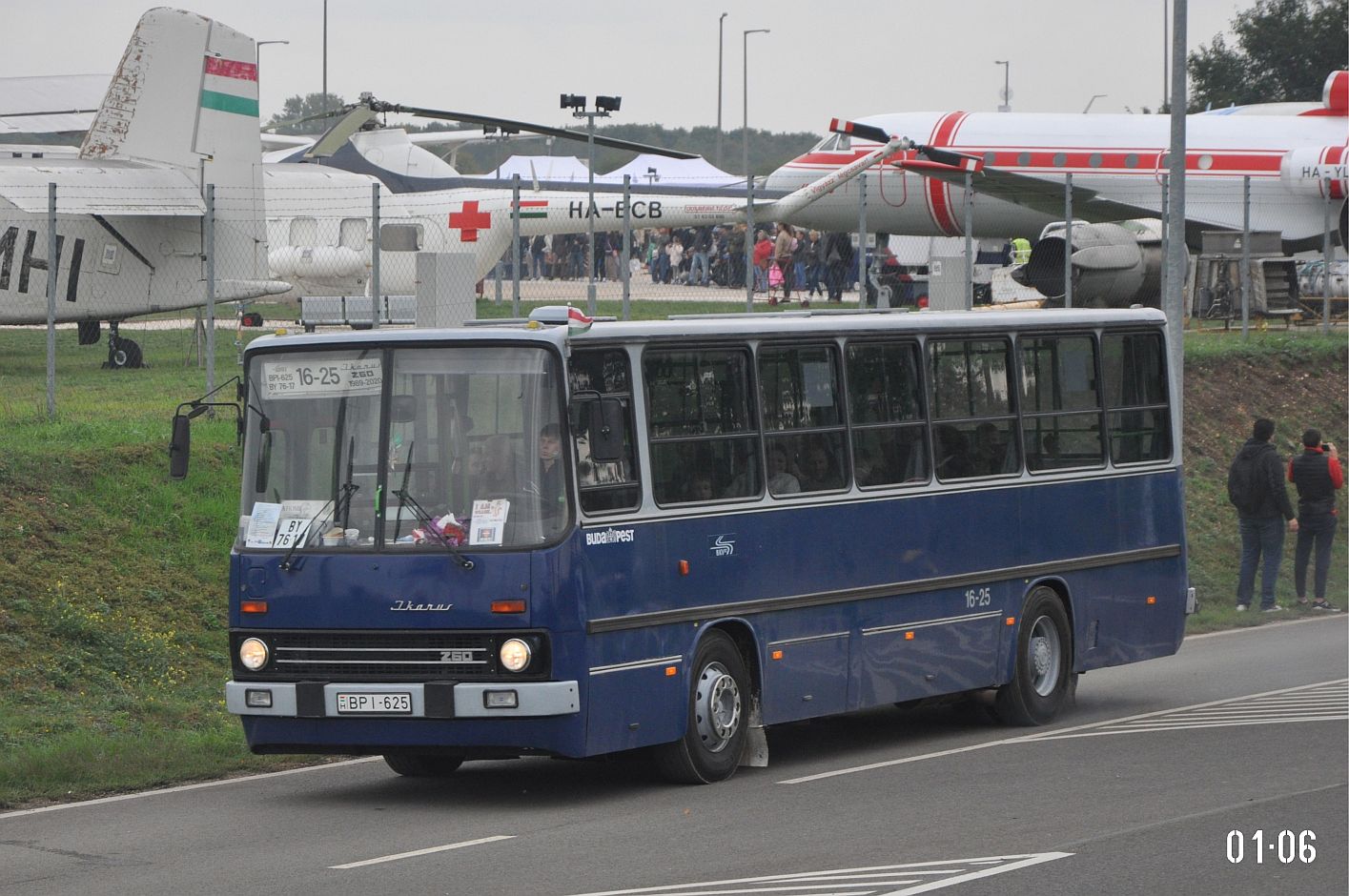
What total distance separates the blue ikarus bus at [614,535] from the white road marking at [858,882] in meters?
2.24

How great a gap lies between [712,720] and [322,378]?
2881 millimetres

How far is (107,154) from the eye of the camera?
29047 mm

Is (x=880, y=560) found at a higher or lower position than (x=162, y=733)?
higher

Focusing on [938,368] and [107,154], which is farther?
[107,154]

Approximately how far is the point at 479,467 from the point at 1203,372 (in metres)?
22.6

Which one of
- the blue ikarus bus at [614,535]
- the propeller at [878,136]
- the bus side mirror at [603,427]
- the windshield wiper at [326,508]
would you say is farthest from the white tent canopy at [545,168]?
the bus side mirror at [603,427]

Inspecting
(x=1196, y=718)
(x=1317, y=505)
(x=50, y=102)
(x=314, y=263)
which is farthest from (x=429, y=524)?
(x=50, y=102)

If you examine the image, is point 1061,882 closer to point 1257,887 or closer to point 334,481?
point 1257,887

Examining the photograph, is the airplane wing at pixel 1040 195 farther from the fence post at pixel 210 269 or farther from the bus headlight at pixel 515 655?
the bus headlight at pixel 515 655

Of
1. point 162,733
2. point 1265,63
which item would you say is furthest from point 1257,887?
point 1265,63

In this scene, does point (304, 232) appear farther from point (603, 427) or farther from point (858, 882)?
point (858, 882)

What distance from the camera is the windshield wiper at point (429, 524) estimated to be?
428 inches

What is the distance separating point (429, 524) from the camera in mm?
11031
